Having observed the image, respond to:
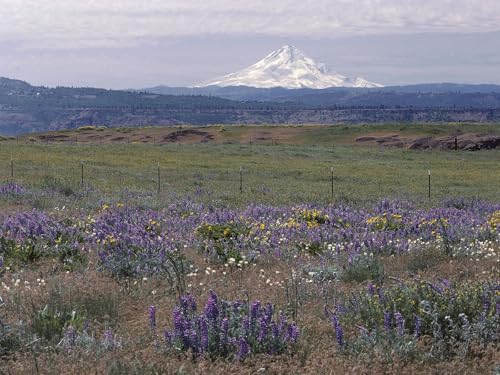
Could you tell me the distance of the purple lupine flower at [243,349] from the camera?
518 cm

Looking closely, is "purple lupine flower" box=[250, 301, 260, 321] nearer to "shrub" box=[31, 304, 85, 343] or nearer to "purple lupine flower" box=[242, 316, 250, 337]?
"purple lupine flower" box=[242, 316, 250, 337]

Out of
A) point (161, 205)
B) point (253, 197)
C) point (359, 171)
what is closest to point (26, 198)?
point (161, 205)

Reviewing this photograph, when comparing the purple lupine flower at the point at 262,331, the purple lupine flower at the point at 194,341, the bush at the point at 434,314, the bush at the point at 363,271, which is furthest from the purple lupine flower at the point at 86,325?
the bush at the point at 363,271

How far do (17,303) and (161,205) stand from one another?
9.11 m

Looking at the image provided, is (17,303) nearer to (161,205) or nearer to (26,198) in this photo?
(161,205)

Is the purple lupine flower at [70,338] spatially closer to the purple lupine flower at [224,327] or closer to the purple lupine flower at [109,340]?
the purple lupine flower at [109,340]

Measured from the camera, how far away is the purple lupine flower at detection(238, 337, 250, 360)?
5184mm

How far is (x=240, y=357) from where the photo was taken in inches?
205

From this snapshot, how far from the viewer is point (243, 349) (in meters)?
5.19

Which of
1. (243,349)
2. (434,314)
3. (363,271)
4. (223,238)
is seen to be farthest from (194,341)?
(223,238)

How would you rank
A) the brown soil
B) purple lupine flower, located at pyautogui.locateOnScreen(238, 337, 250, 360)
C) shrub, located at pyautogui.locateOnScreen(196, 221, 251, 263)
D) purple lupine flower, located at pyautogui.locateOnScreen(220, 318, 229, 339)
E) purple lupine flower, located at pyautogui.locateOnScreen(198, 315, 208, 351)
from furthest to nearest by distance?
1. the brown soil
2. shrub, located at pyautogui.locateOnScreen(196, 221, 251, 263)
3. purple lupine flower, located at pyautogui.locateOnScreen(220, 318, 229, 339)
4. purple lupine flower, located at pyautogui.locateOnScreen(198, 315, 208, 351)
5. purple lupine flower, located at pyautogui.locateOnScreen(238, 337, 250, 360)

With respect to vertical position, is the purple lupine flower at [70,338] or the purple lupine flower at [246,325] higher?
the purple lupine flower at [246,325]

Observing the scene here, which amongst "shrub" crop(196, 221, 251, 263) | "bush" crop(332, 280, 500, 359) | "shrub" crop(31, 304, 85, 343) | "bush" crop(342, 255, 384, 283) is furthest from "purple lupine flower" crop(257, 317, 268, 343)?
"shrub" crop(196, 221, 251, 263)

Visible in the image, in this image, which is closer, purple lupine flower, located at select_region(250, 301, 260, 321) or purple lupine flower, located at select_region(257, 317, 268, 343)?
purple lupine flower, located at select_region(257, 317, 268, 343)
